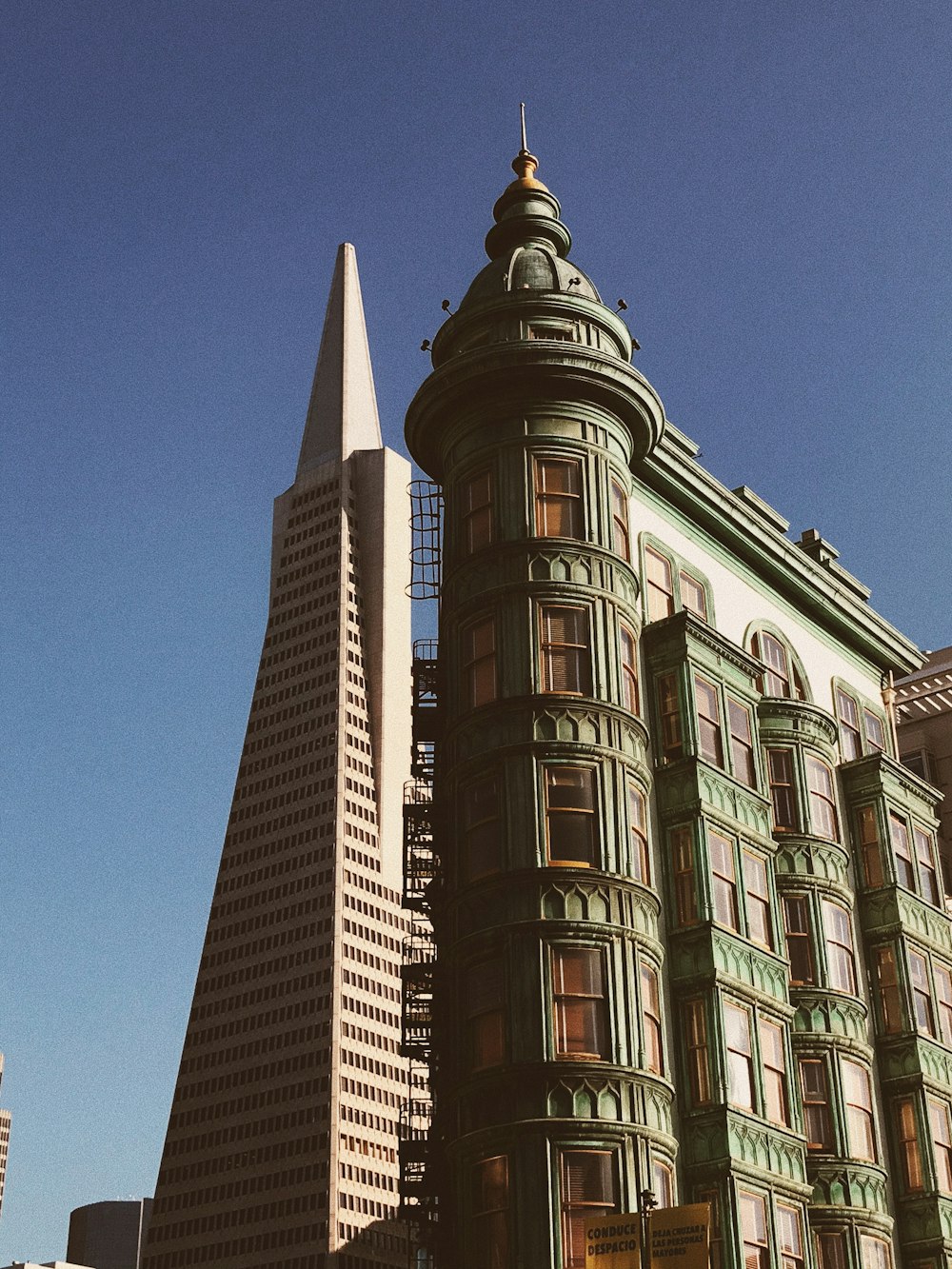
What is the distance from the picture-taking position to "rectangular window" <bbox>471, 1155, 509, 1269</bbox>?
121 feet

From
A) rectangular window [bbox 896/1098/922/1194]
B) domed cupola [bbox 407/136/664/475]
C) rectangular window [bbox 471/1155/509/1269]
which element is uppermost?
domed cupola [bbox 407/136/664/475]

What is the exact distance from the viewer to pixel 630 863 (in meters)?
41.6

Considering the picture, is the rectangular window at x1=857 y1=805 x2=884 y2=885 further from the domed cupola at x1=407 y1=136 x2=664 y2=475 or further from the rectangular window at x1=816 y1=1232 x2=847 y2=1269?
the domed cupola at x1=407 y1=136 x2=664 y2=475

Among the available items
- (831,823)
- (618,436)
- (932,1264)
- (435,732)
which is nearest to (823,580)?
(831,823)

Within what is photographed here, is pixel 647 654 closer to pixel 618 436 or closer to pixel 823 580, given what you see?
pixel 618 436

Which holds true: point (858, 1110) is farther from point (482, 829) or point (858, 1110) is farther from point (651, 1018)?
point (482, 829)

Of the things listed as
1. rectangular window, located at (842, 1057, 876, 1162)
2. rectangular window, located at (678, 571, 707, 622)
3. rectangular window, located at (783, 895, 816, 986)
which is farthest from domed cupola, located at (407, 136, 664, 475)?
rectangular window, located at (842, 1057, 876, 1162)

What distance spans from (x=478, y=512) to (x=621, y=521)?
3.97m

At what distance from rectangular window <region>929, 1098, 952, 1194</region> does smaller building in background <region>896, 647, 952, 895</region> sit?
30.1 m

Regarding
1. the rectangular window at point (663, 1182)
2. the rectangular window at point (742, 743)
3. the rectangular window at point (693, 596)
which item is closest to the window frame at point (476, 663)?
the rectangular window at point (742, 743)

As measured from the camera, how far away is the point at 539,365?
4562 cm

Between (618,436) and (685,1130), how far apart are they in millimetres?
17446

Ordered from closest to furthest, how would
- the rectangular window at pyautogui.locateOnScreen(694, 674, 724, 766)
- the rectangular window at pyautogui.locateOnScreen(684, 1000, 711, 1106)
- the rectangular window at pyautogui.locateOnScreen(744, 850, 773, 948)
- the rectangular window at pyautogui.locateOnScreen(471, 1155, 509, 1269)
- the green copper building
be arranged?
1. the rectangular window at pyautogui.locateOnScreen(471, 1155, 509, 1269)
2. the green copper building
3. the rectangular window at pyautogui.locateOnScreen(684, 1000, 711, 1106)
4. the rectangular window at pyautogui.locateOnScreen(744, 850, 773, 948)
5. the rectangular window at pyautogui.locateOnScreen(694, 674, 724, 766)

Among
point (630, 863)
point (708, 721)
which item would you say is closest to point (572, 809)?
point (630, 863)
